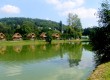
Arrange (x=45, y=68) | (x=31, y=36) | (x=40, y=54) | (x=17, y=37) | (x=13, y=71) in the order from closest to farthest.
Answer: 1. (x=13, y=71)
2. (x=45, y=68)
3. (x=40, y=54)
4. (x=17, y=37)
5. (x=31, y=36)

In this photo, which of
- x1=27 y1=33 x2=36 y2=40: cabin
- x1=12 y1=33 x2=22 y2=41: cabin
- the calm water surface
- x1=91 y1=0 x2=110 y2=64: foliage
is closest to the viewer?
the calm water surface

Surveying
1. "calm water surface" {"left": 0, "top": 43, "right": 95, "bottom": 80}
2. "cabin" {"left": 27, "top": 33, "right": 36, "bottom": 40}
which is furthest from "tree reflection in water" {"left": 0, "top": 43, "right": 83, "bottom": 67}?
"cabin" {"left": 27, "top": 33, "right": 36, "bottom": 40}

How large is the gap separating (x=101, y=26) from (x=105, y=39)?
2.25m

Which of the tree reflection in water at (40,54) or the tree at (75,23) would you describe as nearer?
the tree reflection in water at (40,54)

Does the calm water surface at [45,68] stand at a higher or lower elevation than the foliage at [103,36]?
lower

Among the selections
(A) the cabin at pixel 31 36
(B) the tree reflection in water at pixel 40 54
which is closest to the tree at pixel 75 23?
(A) the cabin at pixel 31 36

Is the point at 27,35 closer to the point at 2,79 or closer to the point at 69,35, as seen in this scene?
the point at 69,35

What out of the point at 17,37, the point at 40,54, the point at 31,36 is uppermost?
the point at 31,36

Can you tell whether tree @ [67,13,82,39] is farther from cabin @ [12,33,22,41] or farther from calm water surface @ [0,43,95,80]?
calm water surface @ [0,43,95,80]

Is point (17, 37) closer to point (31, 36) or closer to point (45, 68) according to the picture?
point (31, 36)

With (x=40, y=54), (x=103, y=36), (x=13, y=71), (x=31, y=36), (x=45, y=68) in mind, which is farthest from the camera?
(x=31, y=36)

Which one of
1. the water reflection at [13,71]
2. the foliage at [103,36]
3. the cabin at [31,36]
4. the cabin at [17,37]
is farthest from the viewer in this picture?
the cabin at [31,36]

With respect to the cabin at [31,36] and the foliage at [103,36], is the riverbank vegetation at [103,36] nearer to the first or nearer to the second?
the foliage at [103,36]

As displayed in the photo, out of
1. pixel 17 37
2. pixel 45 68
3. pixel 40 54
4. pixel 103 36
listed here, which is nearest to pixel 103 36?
pixel 103 36
